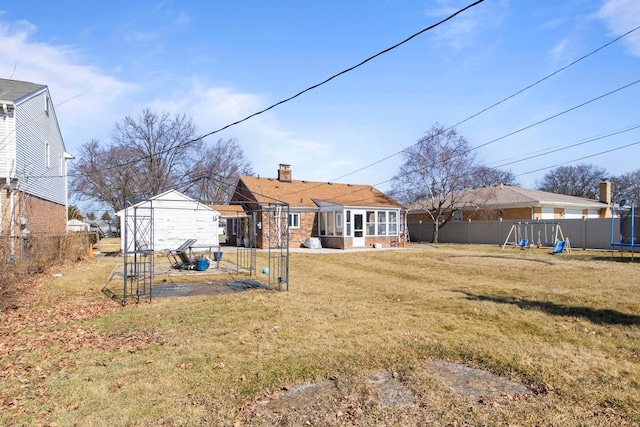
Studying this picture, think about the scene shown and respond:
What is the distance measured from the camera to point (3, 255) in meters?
8.62

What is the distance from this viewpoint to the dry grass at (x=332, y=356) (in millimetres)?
3762

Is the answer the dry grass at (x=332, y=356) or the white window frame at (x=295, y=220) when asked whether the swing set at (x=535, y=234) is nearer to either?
the white window frame at (x=295, y=220)

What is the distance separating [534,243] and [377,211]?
1053cm

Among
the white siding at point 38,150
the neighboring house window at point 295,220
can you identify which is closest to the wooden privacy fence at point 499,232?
the neighboring house window at point 295,220

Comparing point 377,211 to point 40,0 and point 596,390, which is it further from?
point 596,390

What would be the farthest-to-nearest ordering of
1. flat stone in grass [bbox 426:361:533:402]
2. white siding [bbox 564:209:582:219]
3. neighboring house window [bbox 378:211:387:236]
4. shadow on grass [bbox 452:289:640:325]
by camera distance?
white siding [bbox 564:209:582:219]
neighboring house window [bbox 378:211:387:236]
shadow on grass [bbox 452:289:640:325]
flat stone in grass [bbox 426:361:533:402]

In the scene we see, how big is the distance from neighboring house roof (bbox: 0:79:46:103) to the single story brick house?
38.2ft

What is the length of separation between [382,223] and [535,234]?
404 inches

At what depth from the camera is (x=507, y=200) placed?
31.0 metres

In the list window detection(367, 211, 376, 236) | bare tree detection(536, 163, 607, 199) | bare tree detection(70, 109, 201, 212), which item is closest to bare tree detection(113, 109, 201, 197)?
bare tree detection(70, 109, 201, 212)

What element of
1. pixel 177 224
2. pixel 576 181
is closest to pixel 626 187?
pixel 576 181

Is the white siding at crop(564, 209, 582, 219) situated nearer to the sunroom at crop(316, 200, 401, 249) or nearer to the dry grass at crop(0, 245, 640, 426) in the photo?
the sunroom at crop(316, 200, 401, 249)

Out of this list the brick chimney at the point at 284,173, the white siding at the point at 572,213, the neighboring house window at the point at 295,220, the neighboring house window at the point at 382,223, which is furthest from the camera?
the white siding at the point at 572,213

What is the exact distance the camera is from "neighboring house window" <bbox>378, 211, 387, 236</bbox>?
88.8ft
